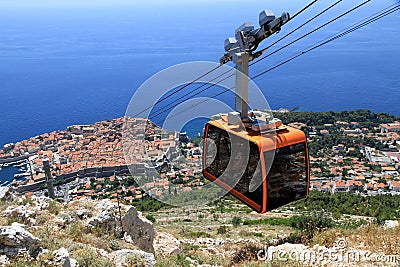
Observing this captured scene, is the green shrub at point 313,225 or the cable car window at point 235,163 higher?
the cable car window at point 235,163

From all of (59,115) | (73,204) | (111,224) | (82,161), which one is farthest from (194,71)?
(59,115)

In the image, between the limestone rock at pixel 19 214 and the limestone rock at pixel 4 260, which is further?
the limestone rock at pixel 19 214

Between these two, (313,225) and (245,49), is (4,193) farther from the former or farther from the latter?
(313,225)

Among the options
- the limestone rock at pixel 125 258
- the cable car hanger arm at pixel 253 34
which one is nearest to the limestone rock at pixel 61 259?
the limestone rock at pixel 125 258

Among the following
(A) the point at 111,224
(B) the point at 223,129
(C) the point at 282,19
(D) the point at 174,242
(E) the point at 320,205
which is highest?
(C) the point at 282,19

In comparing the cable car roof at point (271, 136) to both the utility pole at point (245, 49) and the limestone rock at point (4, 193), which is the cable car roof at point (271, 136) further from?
the limestone rock at point (4, 193)

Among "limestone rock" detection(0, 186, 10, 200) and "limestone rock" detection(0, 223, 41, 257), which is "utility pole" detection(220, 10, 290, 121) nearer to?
"limestone rock" detection(0, 223, 41, 257)

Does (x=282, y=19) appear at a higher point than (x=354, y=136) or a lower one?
higher

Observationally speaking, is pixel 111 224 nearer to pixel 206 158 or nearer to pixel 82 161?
pixel 206 158
